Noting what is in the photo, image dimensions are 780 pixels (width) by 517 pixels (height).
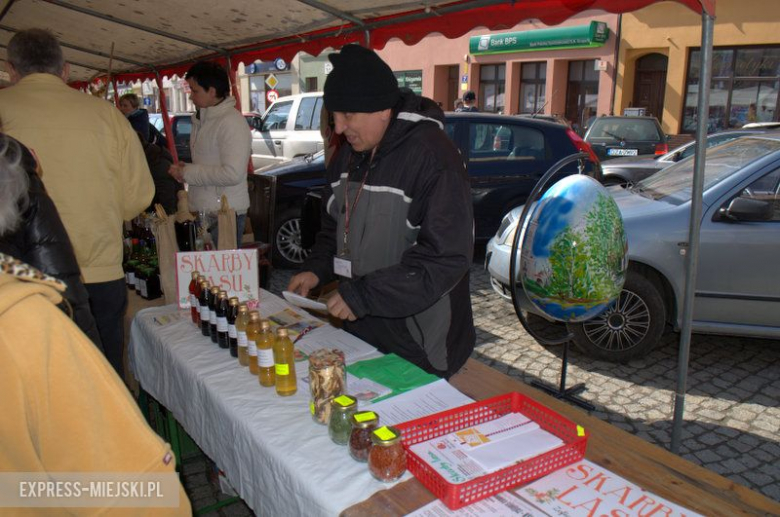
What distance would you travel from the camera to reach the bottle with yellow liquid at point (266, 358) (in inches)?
81.8

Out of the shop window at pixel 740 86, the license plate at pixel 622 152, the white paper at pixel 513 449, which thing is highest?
the shop window at pixel 740 86

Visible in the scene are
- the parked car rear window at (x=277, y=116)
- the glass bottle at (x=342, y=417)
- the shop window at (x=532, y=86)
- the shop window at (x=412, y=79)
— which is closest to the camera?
the glass bottle at (x=342, y=417)

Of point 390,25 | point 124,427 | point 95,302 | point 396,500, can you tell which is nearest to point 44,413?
point 124,427

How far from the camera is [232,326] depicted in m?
2.39

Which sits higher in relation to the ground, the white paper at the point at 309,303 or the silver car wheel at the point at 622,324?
the white paper at the point at 309,303

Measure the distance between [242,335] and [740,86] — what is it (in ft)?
67.1

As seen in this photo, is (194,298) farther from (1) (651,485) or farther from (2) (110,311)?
(1) (651,485)

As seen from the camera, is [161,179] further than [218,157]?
Yes

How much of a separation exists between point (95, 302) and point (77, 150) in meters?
0.75

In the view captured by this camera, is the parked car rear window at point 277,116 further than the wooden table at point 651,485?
Yes

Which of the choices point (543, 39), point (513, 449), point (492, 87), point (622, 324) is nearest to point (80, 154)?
point (513, 449)

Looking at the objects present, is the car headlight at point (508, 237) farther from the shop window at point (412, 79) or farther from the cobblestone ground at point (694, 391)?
the shop window at point (412, 79)

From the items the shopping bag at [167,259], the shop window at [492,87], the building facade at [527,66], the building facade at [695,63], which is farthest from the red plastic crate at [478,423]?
the shop window at [492,87]

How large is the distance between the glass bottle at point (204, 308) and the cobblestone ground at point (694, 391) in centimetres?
98
